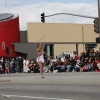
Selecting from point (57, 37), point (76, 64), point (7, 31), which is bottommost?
point (76, 64)

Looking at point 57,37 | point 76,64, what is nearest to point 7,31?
point 57,37

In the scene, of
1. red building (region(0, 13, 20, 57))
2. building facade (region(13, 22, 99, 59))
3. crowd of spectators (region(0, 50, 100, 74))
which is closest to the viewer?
crowd of spectators (region(0, 50, 100, 74))

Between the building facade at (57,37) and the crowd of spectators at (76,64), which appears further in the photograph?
the building facade at (57,37)

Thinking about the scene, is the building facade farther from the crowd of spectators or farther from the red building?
the crowd of spectators

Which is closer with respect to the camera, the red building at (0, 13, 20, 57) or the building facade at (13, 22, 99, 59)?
the red building at (0, 13, 20, 57)

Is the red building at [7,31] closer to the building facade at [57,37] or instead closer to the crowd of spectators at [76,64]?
the building facade at [57,37]

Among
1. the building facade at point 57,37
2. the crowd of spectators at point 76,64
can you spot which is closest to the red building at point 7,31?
the building facade at point 57,37

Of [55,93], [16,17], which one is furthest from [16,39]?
[55,93]

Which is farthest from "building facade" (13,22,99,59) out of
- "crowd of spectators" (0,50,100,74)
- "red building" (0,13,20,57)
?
"crowd of spectators" (0,50,100,74)

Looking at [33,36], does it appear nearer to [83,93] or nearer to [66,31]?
[66,31]

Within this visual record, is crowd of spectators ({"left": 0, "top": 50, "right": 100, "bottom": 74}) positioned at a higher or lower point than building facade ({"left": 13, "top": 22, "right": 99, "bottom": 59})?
lower

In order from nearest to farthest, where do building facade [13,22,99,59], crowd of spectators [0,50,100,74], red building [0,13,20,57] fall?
crowd of spectators [0,50,100,74] < red building [0,13,20,57] < building facade [13,22,99,59]

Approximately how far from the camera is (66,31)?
6612cm

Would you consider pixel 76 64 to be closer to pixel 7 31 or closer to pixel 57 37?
pixel 7 31
